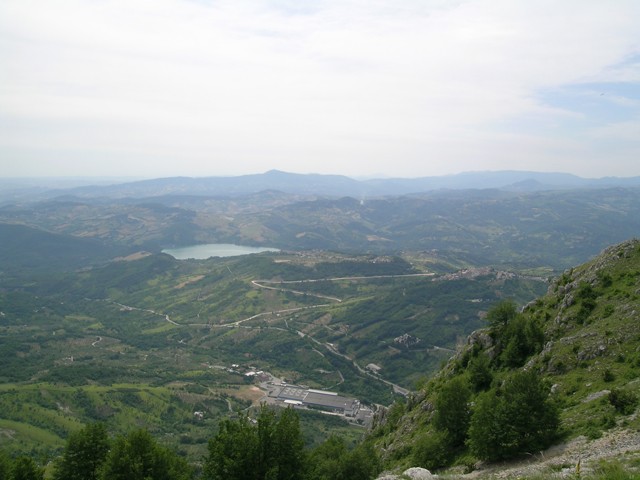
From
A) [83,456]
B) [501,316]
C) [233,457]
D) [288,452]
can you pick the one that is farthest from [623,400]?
[83,456]

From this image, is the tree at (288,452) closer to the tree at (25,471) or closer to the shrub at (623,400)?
the shrub at (623,400)

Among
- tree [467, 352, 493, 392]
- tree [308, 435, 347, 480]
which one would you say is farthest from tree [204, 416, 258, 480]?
tree [467, 352, 493, 392]

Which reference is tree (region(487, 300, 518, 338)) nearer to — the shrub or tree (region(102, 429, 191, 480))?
the shrub

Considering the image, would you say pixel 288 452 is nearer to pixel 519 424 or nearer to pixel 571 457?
pixel 519 424

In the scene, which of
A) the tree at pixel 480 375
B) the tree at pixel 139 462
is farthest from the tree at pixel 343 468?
the tree at pixel 480 375

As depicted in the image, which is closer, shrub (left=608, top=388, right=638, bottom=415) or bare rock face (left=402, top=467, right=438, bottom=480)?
bare rock face (left=402, top=467, right=438, bottom=480)

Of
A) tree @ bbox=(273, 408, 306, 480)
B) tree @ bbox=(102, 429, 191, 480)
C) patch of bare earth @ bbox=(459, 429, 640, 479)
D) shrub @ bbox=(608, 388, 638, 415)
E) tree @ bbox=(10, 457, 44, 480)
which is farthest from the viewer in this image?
tree @ bbox=(10, 457, 44, 480)
